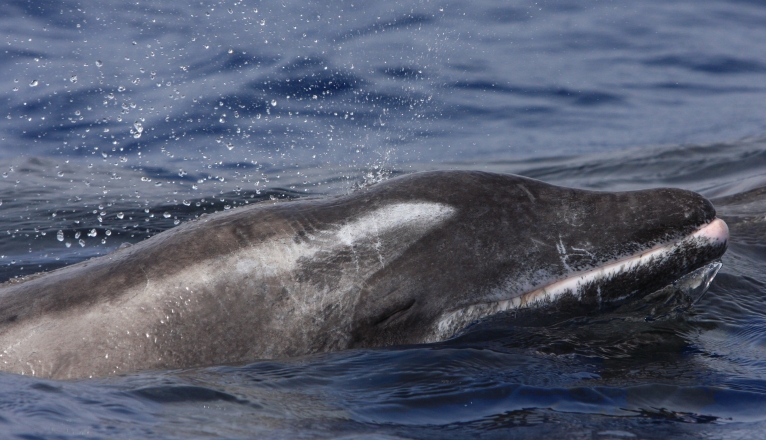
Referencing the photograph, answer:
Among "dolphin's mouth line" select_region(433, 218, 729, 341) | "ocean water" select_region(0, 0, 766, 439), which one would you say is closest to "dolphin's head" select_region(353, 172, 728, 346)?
"dolphin's mouth line" select_region(433, 218, 729, 341)

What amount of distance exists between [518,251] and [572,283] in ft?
1.23

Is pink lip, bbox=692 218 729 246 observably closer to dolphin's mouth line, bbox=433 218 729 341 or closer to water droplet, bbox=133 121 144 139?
dolphin's mouth line, bbox=433 218 729 341

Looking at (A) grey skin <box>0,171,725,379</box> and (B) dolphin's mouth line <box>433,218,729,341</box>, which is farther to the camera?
(B) dolphin's mouth line <box>433,218,729,341</box>

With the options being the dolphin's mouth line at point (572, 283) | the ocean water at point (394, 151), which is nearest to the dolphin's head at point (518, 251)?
the dolphin's mouth line at point (572, 283)

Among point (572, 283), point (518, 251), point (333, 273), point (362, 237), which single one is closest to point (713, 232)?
point (572, 283)

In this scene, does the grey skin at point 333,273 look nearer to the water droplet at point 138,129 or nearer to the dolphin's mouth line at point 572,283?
the dolphin's mouth line at point 572,283

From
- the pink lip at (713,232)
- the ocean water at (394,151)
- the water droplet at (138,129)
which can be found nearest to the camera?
the ocean water at (394,151)

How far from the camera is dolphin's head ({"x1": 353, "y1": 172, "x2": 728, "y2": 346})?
4.58m

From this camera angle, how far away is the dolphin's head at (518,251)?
4.58 meters

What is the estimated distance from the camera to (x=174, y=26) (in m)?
16.8

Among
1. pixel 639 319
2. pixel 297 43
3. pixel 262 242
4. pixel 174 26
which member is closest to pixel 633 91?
pixel 297 43

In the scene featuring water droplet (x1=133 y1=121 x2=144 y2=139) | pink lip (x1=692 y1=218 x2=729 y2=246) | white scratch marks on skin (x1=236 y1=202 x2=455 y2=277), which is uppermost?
water droplet (x1=133 y1=121 x2=144 y2=139)

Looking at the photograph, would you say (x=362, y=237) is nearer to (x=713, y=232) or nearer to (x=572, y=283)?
(x=572, y=283)

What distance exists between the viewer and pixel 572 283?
4715mm
